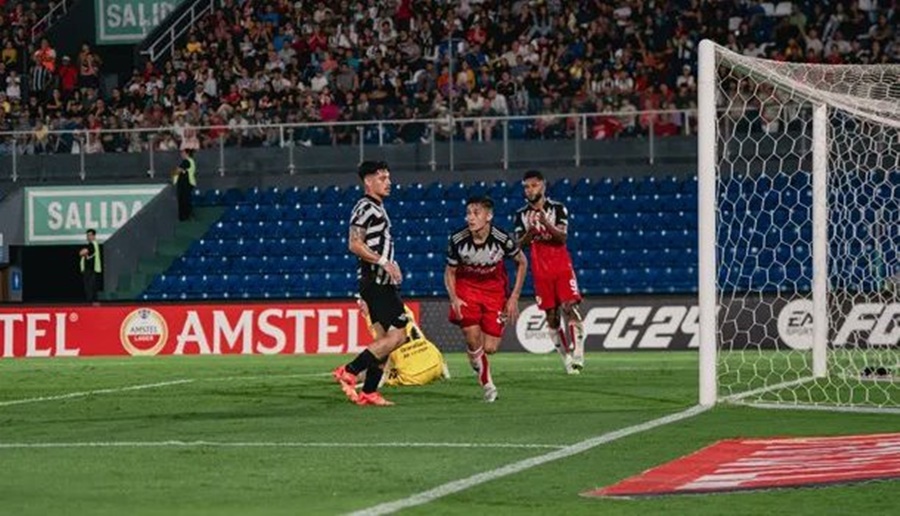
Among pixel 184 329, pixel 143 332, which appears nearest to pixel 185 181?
pixel 143 332

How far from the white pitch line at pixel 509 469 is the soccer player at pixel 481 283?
109 inches

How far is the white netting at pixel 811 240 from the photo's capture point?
1697cm

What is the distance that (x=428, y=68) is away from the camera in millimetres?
34500

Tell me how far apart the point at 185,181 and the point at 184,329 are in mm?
5409

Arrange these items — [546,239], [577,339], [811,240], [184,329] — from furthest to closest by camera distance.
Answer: [184,329]
[811,240]
[577,339]
[546,239]

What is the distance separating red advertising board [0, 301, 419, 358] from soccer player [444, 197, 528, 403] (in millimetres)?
9915

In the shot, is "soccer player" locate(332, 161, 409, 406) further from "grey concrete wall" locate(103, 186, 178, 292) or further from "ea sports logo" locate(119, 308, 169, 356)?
"grey concrete wall" locate(103, 186, 178, 292)

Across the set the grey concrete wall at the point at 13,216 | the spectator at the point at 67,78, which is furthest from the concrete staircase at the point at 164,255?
the spectator at the point at 67,78

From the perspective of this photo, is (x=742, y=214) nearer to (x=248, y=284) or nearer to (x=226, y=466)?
(x=248, y=284)

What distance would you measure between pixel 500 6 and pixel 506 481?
85.3ft

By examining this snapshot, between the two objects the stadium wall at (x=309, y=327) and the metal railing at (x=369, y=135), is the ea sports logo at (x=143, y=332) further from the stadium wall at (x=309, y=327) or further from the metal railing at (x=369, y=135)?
the metal railing at (x=369, y=135)

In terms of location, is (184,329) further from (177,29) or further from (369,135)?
(177,29)

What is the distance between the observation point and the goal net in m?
15.8

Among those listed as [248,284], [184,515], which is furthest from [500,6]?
[184,515]
